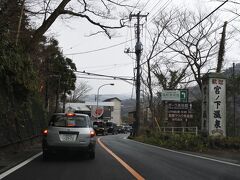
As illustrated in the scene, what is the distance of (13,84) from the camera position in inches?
777

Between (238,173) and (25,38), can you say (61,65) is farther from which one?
(238,173)

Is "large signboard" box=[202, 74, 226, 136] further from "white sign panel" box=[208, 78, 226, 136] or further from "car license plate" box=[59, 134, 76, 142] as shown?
"car license plate" box=[59, 134, 76, 142]

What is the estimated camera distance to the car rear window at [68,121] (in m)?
14.9

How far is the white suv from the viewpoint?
1451 centimetres

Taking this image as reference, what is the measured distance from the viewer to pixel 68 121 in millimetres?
14961

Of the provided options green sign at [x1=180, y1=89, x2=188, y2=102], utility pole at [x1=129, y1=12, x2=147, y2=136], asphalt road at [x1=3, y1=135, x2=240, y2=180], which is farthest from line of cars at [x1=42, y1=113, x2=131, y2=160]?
utility pole at [x1=129, y1=12, x2=147, y2=136]

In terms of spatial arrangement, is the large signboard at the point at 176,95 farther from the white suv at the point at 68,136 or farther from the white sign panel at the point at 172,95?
the white suv at the point at 68,136

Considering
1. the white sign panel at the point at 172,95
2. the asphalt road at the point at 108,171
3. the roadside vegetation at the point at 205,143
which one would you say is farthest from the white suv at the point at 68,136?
the white sign panel at the point at 172,95

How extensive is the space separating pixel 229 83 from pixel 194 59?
701 cm

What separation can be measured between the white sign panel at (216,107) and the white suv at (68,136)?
39.0 ft

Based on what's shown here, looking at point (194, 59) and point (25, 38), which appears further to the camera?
point (194, 59)

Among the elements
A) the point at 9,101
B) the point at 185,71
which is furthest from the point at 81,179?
the point at 185,71

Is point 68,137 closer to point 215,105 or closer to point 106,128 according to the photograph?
point 215,105

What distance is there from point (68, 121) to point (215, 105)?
503 inches
